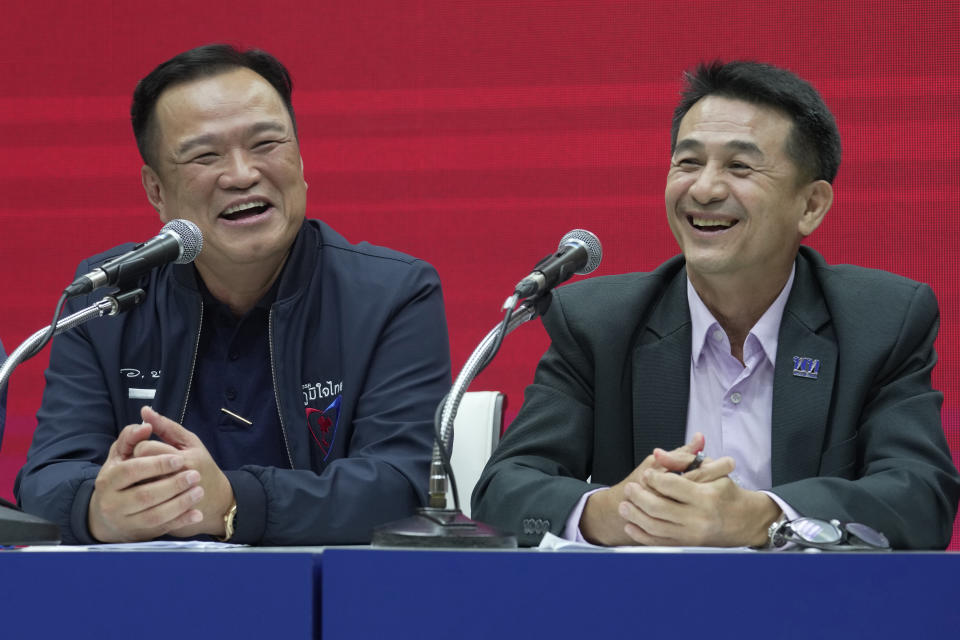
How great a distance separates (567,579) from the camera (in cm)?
100

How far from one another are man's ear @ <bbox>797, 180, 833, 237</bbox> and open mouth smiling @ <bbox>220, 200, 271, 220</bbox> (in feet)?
3.03

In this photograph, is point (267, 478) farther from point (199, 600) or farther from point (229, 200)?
point (199, 600)

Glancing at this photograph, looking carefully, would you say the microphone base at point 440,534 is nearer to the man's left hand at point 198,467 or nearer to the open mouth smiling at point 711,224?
the man's left hand at point 198,467

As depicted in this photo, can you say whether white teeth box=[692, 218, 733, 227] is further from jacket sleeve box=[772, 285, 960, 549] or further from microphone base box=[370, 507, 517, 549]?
microphone base box=[370, 507, 517, 549]

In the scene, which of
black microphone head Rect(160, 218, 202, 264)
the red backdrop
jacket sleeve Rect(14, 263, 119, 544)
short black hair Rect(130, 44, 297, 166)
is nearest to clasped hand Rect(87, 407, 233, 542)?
jacket sleeve Rect(14, 263, 119, 544)

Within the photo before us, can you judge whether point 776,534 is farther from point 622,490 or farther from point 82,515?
point 82,515

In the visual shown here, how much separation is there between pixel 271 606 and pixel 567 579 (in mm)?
254

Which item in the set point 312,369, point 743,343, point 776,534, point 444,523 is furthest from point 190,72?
point 776,534

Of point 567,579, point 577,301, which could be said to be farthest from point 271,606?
point 577,301

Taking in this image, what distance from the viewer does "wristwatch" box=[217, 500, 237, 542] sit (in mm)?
1652

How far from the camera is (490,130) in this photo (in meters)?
2.93

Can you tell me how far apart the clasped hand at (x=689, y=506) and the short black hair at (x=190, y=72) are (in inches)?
41.0

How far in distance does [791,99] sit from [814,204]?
0.61ft

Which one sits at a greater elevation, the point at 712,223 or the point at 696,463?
the point at 712,223
